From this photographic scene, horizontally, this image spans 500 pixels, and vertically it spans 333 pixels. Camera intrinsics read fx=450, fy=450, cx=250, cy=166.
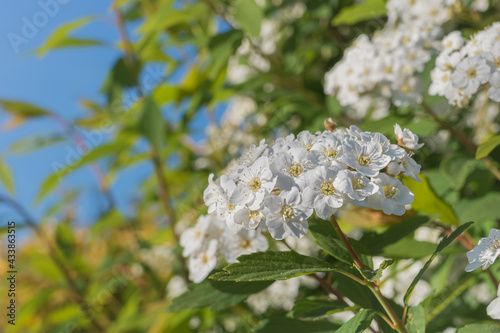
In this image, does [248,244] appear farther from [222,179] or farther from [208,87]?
[208,87]

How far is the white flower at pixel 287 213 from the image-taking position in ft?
2.38

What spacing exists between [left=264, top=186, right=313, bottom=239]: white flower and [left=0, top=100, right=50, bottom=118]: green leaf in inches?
67.5

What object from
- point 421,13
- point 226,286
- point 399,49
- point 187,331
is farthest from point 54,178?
point 421,13

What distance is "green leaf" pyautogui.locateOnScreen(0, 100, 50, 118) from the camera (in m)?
2.01

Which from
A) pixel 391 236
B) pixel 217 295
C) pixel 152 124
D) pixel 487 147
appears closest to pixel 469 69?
pixel 487 147

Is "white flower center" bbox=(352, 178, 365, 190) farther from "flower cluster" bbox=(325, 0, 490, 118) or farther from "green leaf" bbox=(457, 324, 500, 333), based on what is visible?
"flower cluster" bbox=(325, 0, 490, 118)

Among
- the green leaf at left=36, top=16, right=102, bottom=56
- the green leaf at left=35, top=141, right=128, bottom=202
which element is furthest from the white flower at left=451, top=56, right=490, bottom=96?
the green leaf at left=36, top=16, right=102, bottom=56

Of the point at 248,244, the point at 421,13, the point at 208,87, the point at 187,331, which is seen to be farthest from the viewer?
the point at 208,87

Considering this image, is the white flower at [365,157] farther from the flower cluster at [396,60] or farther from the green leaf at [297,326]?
the flower cluster at [396,60]

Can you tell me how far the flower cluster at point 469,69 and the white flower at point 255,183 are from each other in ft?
1.90

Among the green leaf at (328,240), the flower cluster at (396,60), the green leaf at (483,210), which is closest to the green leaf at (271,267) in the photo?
the green leaf at (328,240)

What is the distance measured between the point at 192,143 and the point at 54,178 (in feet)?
2.43

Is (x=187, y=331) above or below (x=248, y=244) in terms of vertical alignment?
below

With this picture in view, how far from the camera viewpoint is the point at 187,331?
5.40 feet
